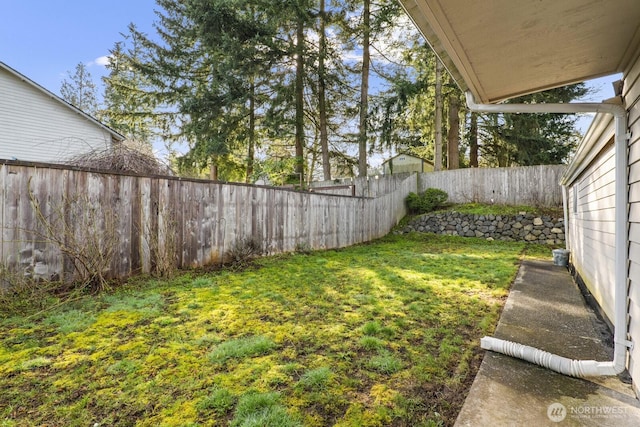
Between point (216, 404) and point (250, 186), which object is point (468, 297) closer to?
point (216, 404)

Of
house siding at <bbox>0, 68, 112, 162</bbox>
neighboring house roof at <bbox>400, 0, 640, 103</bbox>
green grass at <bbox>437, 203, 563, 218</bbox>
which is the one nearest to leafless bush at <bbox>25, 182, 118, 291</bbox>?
neighboring house roof at <bbox>400, 0, 640, 103</bbox>

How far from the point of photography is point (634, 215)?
1.85 m

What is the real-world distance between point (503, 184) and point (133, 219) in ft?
36.5

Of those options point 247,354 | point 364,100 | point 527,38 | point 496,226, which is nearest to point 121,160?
point 247,354

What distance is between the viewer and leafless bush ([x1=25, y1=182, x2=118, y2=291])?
314 centimetres

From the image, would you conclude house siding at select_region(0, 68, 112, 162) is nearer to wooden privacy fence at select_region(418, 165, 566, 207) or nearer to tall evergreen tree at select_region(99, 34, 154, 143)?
tall evergreen tree at select_region(99, 34, 154, 143)

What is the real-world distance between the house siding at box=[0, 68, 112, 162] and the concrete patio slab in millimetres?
10722

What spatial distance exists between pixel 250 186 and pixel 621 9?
16.5ft

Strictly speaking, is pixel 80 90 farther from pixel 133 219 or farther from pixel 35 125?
pixel 133 219

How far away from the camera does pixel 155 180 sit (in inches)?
165

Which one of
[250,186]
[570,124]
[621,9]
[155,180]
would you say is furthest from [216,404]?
[570,124]

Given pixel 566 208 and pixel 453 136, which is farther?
pixel 453 136

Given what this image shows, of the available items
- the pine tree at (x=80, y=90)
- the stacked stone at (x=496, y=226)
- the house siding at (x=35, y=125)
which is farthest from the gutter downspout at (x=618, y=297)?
the pine tree at (x=80, y=90)

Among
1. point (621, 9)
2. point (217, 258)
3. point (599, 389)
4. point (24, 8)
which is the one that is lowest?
point (599, 389)
